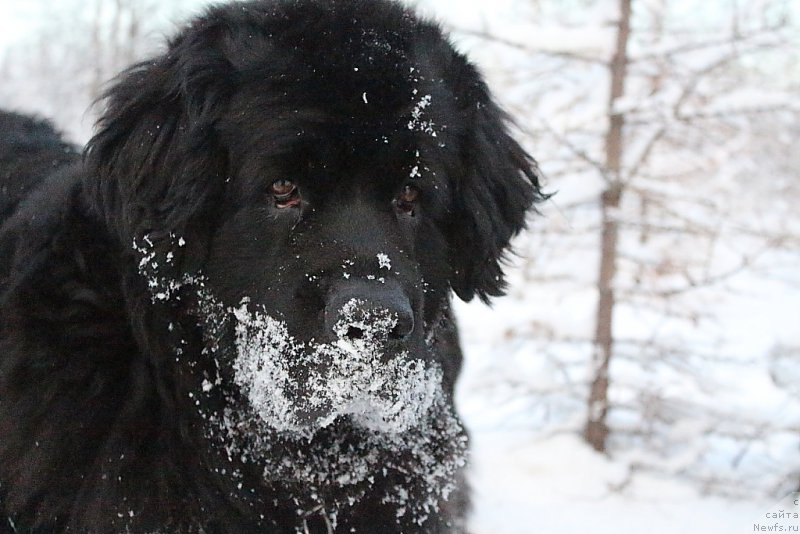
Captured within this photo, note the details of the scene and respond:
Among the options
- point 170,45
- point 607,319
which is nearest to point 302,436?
point 170,45

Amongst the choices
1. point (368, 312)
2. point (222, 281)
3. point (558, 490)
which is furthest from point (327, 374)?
point (558, 490)

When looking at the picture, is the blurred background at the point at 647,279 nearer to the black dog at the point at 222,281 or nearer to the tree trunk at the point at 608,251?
the tree trunk at the point at 608,251

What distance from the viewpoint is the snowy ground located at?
4676mm

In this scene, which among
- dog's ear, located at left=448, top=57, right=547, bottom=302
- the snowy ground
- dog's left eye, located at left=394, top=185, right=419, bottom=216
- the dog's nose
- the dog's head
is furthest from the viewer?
the snowy ground

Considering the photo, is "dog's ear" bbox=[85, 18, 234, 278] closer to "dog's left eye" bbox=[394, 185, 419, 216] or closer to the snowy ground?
"dog's left eye" bbox=[394, 185, 419, 216]

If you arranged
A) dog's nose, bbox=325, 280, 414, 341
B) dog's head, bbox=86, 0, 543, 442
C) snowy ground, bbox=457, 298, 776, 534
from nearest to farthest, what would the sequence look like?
dog's nose, bbox=325, 280, 414, 341
dog's head, bbox=86, 0, 543, 442
snowy ground, bbox=457, 298, 776, 534

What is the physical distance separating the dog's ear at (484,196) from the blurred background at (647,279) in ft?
6.14

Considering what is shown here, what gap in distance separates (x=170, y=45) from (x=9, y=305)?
900 millimetres

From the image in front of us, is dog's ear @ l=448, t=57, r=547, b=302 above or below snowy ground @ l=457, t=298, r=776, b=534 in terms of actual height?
above

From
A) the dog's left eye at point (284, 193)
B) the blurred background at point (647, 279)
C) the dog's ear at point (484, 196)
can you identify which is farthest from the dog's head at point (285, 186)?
the blurred background at point (647, 279)

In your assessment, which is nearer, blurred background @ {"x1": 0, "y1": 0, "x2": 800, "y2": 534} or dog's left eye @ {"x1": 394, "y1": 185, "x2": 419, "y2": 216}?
dog's left eye @ {"x1": 394, "y1": 185, "x2": 419, "y2": 216}

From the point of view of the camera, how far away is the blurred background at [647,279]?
4.84 metres

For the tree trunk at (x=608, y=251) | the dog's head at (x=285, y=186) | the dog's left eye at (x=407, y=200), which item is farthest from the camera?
the tree trunk at (x=608, y=251)

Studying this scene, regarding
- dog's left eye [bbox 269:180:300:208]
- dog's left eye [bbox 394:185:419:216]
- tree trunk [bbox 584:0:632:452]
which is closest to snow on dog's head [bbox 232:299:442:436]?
dog's left eye [bbox 269:180:300:208]
